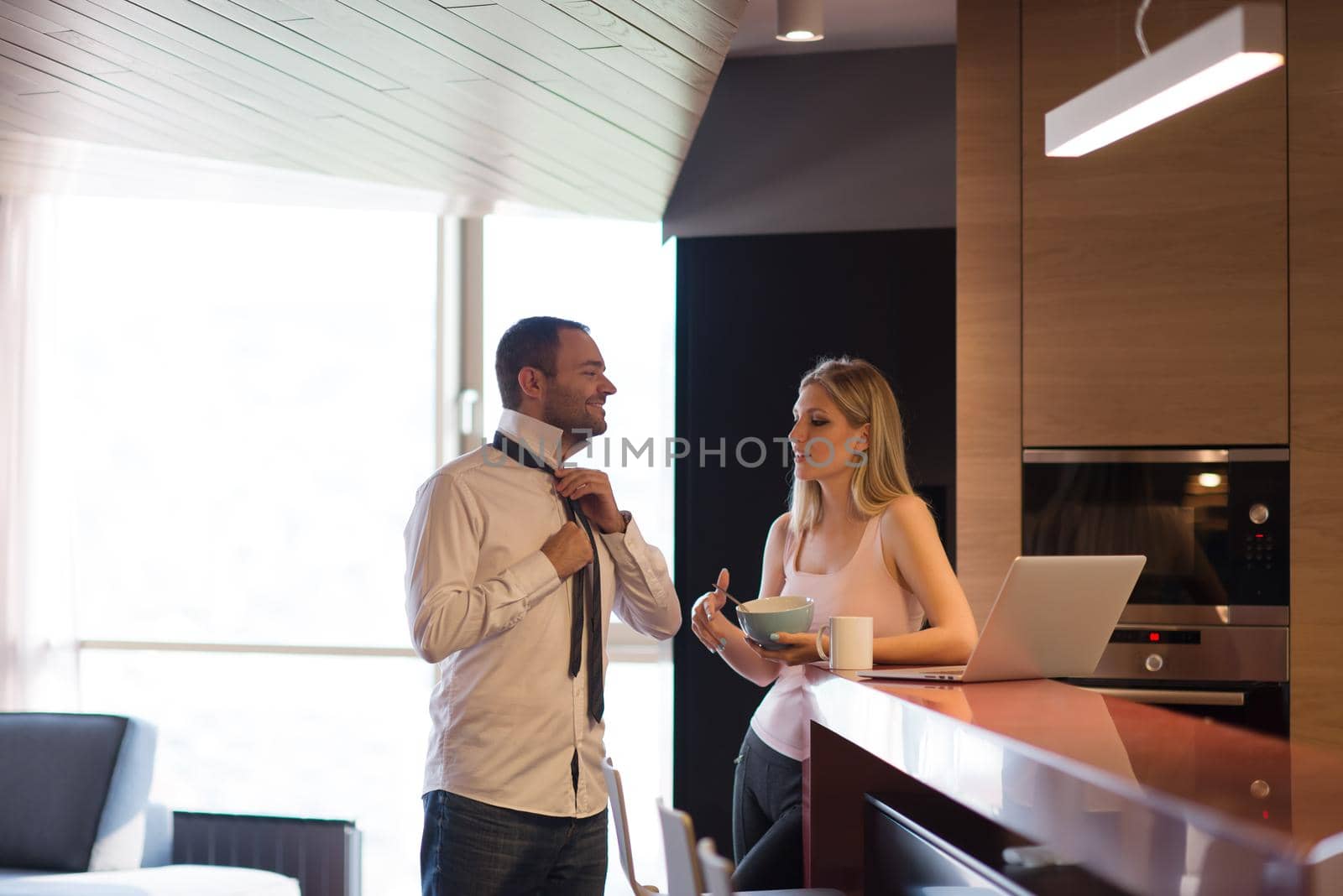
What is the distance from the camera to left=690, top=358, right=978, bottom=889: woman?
226 cm

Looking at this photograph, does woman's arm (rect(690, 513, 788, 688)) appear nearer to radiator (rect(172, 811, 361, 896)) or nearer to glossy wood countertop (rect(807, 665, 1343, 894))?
glossy wood countertop (rect(807, 665, 1343, 894))

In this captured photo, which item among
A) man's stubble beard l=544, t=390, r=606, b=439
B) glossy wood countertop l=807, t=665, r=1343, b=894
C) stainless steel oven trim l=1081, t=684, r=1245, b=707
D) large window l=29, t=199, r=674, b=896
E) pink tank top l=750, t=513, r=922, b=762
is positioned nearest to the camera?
glossy wood countertop l=807, t=665, r=1343, b=894

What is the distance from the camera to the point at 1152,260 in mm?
3299

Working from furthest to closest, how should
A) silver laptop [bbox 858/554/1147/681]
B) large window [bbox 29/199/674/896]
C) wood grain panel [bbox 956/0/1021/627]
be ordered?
1. large window [bbox 29/199/674/896]
2. wood grain panel [bbox 956/0/1021/627]
3. silver laptop [bbox 858/554/1147/681]

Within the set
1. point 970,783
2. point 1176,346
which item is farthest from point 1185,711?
point 970,783

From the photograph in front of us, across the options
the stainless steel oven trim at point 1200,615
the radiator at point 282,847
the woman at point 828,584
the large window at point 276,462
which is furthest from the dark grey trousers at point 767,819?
the large window at point 276,462

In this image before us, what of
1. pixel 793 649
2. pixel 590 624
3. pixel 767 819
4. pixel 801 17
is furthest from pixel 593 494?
pixel 801 17

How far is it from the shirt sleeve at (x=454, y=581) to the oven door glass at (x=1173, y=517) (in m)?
1.64

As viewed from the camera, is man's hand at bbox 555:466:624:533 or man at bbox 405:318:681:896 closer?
man at bbox 405:318:681:896

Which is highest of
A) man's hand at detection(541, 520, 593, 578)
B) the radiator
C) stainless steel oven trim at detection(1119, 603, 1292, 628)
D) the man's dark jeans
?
man's hand at detection(541, 520, 593, 578)

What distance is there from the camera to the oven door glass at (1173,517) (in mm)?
3252

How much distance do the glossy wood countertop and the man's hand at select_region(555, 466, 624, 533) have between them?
698 millimetres

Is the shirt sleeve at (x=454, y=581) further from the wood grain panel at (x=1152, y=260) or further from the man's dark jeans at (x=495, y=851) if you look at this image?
the wood grain panel at (x=1152, y=260)

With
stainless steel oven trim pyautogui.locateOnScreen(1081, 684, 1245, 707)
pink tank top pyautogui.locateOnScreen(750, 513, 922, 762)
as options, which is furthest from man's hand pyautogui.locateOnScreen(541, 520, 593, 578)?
stainless steel oven trim pyautogui.locateOnScreen(1081, 684, 1245, 707)
